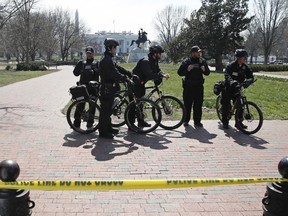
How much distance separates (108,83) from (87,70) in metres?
1.11

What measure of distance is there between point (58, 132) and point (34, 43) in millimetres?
44608

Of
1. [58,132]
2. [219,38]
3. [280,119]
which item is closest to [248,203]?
[58,132]

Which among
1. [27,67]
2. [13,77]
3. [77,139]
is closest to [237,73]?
[77,139]

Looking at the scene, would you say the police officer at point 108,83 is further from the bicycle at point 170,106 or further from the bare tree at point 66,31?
the bare tree at point 66,31

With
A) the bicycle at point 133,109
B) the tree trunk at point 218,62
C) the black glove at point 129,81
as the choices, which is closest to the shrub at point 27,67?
the tree trunk at point 218,62

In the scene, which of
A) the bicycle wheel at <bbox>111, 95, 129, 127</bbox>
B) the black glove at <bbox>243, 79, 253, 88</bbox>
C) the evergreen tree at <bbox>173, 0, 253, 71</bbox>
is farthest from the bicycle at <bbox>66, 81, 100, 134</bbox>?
the evergreen tree at <bbox>173, 0, 253, 71</bbox>

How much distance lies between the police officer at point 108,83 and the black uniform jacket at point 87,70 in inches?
37.2

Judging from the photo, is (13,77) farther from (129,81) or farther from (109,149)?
(109,149)

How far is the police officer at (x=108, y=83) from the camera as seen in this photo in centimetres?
664

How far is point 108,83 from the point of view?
681 centimetres

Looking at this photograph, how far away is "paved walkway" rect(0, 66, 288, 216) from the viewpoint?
3.77 meters

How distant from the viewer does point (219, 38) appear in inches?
1580

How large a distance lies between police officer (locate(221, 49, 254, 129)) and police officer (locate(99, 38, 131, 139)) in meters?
2.49

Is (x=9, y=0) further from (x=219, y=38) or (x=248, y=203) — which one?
(x=219, y=38)
